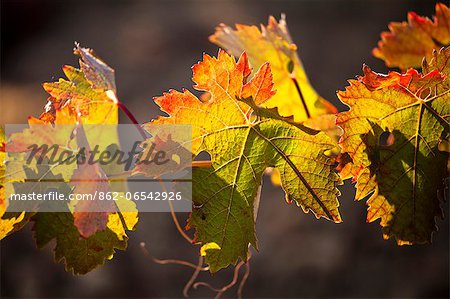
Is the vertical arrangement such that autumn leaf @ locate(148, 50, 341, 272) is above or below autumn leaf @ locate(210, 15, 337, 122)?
below

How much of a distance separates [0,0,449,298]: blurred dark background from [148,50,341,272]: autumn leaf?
111 inches

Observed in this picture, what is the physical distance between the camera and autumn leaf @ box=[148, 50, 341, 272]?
0.78 metres

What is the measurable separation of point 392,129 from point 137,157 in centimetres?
35

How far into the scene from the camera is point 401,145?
2.60 ft

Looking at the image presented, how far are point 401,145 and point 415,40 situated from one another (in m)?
0.41

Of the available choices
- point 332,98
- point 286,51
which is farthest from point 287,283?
point 286,51

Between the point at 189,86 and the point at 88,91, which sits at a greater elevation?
the point at 88,91

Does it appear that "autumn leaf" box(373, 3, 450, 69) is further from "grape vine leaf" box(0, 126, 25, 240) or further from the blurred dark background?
the blurred dark background

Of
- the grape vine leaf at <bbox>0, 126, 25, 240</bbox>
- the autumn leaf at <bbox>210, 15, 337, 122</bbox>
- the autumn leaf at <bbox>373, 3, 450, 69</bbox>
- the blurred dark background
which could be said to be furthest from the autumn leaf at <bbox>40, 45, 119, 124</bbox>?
the blurred dark background

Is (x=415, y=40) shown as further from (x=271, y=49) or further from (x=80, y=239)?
(x=80, y=239)

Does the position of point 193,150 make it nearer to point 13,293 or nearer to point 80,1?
point 13,293

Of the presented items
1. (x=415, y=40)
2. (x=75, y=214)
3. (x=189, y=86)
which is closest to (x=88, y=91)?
(x=75, y=214)

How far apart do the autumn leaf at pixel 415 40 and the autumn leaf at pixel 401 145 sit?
0.34 meters

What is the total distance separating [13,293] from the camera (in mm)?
3969
